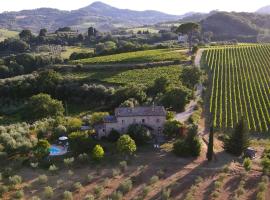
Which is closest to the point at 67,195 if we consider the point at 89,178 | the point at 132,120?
the point at 89,178

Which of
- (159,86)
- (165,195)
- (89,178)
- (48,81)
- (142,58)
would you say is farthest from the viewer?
(142,58)

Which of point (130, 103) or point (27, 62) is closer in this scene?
point (130, 103)

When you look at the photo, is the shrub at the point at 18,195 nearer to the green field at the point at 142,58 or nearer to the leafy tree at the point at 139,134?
the leafy tree at the point at 139,134

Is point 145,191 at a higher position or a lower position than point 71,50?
lower

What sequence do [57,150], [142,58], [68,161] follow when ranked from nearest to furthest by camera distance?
[68,161]
[57,150]
[142,58]

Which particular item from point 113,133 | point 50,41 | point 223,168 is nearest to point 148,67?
point 113,133

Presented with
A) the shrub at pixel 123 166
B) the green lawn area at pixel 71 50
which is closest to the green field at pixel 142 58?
the green lawn area at pixel 71 50

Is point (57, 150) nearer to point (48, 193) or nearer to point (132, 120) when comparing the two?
point (48, 193)

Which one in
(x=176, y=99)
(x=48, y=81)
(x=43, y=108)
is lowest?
(x=43, y=108)
